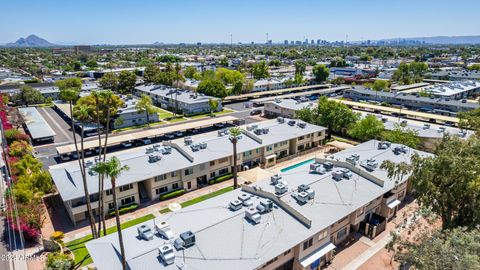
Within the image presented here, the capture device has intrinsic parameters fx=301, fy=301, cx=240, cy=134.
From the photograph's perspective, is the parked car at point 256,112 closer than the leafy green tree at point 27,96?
Yes

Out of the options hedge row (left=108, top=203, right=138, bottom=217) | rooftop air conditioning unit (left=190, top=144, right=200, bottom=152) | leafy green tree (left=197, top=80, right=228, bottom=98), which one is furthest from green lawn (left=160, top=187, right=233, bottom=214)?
leafy green tree (left=197, top=80, right=228, bottom=98)

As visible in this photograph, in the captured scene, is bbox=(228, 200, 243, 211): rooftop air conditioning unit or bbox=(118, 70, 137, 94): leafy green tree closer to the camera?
bbox=(228, 200, 243, 211): rooftop air conditioning unit

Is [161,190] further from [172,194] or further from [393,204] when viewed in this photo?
[393,204]

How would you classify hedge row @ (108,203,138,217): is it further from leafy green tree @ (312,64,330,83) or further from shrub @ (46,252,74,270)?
leafy green tree @ (312,64,330,83)

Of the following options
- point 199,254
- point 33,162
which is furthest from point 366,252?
point 33,162

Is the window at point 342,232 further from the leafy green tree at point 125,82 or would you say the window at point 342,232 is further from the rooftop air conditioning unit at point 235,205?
the leafy green tree at point 125,82

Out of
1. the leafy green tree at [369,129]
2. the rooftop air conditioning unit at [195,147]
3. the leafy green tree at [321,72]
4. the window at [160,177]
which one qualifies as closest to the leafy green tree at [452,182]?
the window at [160,177]

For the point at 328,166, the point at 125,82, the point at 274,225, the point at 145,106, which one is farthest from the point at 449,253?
the point at 125,82

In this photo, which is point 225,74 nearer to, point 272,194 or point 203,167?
point 203,167
